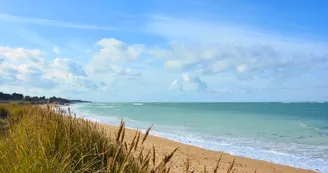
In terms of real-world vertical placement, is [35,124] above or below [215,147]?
above

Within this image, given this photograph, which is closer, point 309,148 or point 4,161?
point 4,161

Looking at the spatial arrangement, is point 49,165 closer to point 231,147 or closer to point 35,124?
point 35,124

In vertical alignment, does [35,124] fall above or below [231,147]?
above

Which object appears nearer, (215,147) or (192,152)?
(192,152)

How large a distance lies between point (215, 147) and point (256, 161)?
331 cm

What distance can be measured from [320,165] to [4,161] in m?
12.6

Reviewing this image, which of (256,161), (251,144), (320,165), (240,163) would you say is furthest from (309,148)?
(240,163)

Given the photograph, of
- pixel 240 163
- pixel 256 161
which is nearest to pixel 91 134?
pixel 240 163

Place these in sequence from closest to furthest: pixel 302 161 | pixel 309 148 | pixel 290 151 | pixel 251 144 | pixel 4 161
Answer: pixel 4 161 < pixel 302 161 < pixel 290 151 < pixel 309 148 < pixel 251 144

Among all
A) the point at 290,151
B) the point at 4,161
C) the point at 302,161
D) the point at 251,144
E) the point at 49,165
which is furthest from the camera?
the point at 251,144

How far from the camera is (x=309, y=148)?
659 inches

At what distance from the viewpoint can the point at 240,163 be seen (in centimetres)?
1248

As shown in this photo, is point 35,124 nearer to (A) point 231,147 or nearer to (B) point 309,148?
(A) point 231,147

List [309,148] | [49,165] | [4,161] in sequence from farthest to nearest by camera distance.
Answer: [309,148]
[4,161]
[49,165]
